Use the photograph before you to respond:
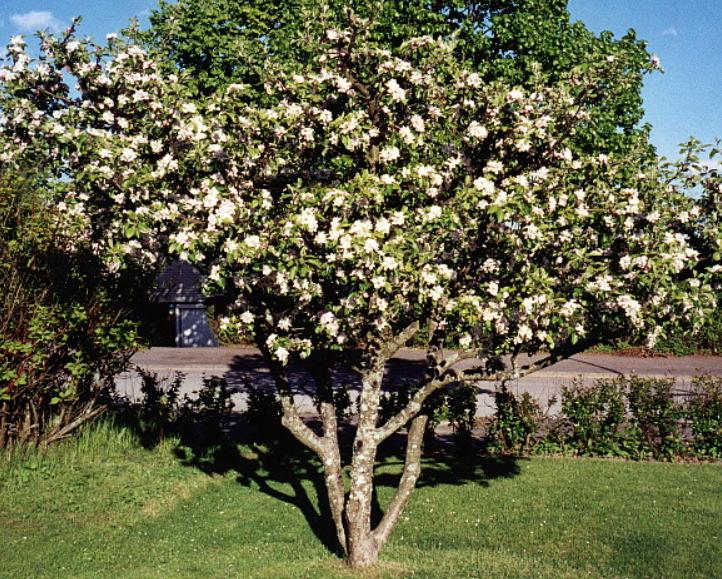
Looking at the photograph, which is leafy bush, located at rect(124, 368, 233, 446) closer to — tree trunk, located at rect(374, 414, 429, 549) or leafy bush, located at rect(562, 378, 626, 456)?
tree trunk, located at rect(374, 414, 429, 549)

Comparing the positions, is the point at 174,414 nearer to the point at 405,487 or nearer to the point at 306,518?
the point at 306,518

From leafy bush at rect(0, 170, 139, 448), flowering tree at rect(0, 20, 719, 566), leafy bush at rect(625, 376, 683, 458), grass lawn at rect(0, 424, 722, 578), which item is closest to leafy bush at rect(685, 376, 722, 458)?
leafy bush at rect(625, 376, 683, 458)

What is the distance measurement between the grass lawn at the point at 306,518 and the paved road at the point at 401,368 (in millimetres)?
6451

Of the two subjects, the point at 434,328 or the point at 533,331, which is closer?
the point at 533,331

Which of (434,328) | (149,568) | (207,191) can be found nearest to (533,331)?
(434,328)

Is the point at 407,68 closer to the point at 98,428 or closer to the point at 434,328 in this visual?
the point at 434,328

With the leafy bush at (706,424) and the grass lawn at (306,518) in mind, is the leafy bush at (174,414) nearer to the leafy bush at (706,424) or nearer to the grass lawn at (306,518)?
the grass lawn at (306,518)

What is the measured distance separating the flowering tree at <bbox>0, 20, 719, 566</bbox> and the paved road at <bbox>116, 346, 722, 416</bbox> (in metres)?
11.3

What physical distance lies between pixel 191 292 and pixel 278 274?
29.4 meters

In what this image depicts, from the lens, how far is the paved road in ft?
75.5

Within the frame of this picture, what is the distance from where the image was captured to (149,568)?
885 cm

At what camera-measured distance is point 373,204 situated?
7934mm

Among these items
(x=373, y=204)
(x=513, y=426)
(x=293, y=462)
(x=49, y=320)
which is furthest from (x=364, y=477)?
(x=49, y=320)

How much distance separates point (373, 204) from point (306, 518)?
566cm
